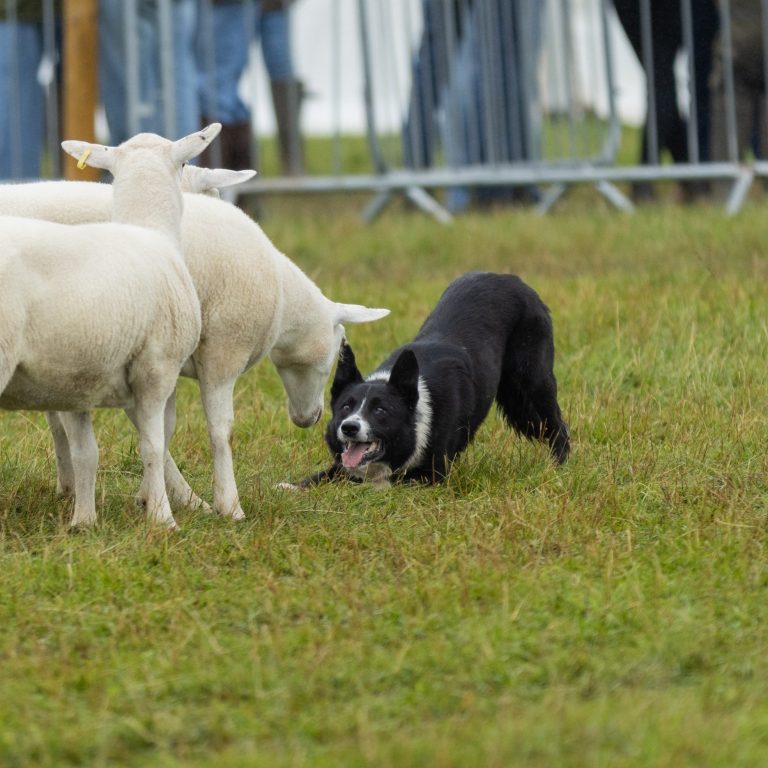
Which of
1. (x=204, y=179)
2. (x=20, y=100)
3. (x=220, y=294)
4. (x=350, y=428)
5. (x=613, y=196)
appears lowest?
(x=350, y=428)

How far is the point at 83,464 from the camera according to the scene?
A: 4.77 meters

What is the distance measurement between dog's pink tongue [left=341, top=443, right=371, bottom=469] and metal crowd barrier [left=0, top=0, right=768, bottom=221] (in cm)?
561

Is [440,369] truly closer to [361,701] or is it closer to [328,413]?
[328,413]

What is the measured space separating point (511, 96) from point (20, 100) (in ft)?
11.8

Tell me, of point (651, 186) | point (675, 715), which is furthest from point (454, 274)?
point (675, 715)

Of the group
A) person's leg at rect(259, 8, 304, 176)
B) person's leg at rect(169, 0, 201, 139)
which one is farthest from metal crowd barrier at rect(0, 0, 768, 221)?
person's leg at rect(169, 0, 201, 139)

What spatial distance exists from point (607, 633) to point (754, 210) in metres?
7.07

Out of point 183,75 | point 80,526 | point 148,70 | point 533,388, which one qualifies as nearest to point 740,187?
point 183,75

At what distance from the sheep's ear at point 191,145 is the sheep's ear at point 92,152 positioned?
0.19 m

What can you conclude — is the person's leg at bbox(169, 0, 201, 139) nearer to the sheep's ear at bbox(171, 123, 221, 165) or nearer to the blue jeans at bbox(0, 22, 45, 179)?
the blue jeans at bbox(0, 22, 45, 179)

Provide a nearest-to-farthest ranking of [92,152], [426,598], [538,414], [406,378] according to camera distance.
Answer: [426,598] < [92,152] < [406,378] < [538,414]

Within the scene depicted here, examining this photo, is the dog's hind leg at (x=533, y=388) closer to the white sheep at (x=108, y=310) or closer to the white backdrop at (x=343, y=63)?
the white sheep at (x=108, y=310)

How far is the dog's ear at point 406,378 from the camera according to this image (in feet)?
17.9

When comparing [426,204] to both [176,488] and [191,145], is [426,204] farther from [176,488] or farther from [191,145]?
[191,145]
